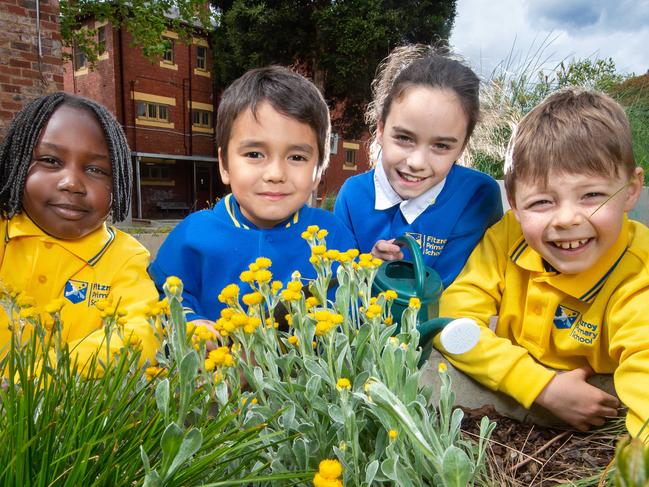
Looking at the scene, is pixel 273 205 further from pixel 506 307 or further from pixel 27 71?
pixel 27 71

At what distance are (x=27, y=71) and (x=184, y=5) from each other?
7.53m

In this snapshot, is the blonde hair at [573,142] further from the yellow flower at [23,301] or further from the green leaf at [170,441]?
the yellow flower at [23,301]

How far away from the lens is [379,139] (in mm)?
1839

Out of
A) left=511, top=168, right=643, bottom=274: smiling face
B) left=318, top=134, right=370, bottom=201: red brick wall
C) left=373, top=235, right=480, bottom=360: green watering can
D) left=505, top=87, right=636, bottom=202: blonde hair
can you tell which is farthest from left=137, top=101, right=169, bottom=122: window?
left=511, top=168, right=643, bottom=274: smiling face

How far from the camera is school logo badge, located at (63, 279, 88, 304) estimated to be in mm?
1376

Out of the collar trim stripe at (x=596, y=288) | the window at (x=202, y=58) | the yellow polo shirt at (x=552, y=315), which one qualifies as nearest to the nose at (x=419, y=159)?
the yellow polo shirt at (x=552, y=315)

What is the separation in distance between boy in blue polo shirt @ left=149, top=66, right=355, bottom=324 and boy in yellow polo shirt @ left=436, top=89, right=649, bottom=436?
0.58 metres

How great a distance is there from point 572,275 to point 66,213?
1.37m

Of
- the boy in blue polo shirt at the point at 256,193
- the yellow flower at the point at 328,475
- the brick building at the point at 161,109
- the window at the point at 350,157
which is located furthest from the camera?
the window at the point at 350,157

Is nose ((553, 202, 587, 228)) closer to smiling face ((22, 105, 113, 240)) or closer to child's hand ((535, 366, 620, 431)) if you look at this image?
child's hand ((535, 366, 620, 431))

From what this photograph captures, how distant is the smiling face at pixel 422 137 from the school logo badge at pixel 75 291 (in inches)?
41.3

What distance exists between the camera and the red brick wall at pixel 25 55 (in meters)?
4.84

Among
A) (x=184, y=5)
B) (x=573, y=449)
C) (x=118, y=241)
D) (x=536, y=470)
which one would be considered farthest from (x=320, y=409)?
(x=184, y=5)

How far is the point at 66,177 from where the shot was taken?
131 centimetres
